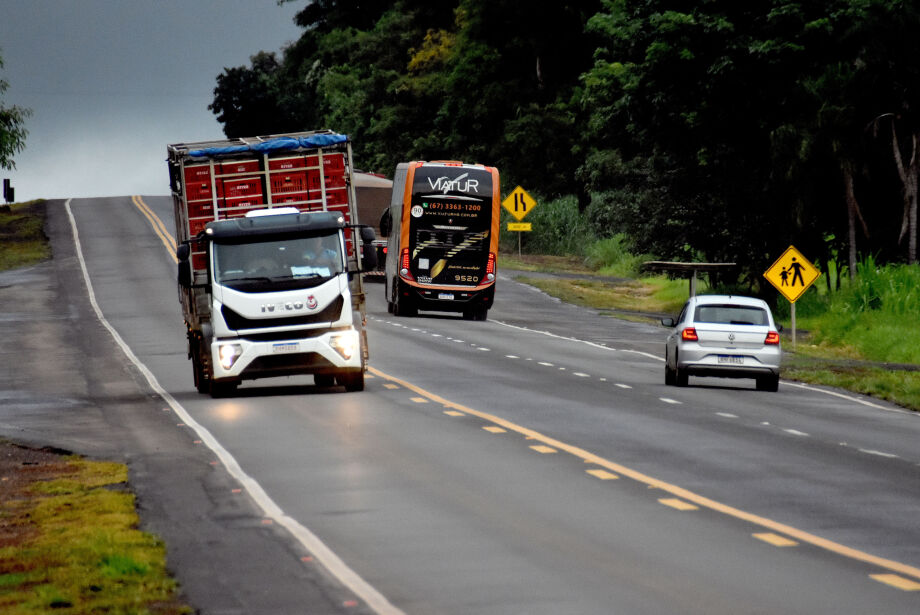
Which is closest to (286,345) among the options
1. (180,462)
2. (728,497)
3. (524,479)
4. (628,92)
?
(180,462)

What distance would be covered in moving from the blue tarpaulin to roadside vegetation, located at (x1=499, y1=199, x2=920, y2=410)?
10.2m

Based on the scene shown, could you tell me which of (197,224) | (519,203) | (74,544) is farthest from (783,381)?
(519,203)

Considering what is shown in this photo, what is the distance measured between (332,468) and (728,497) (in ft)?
12.9

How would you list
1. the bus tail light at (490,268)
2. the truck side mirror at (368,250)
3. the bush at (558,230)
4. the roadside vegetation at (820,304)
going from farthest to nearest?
the bush at (558,230)
the bus tail light at (490,268)
the roadside vegetation at (820,304)
the truck side mirror at (368,250)

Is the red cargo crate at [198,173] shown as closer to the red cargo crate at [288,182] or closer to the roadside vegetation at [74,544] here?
the red cargo crate at [288,182]

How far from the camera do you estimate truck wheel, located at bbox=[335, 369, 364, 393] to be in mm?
23781

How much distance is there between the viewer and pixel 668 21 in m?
47.9

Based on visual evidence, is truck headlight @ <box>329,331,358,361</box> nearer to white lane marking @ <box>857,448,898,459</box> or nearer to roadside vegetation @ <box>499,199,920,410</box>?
white lane marking @ <box>857,448,898,459</box>

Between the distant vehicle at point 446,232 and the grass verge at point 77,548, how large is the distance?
26779 mm

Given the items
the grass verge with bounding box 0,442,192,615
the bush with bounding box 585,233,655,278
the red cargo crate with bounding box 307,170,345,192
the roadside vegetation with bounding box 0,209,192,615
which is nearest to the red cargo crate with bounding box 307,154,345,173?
the red cargo crate with bounding box 307,170,345,192

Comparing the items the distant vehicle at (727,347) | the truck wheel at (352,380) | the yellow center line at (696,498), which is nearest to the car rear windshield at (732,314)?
the distant vehicle at (727,347)

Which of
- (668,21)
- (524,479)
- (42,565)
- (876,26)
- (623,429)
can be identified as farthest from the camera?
(668,21)

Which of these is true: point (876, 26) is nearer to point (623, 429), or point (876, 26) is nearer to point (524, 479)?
point (623, 429)

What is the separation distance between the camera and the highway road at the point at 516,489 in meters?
9.52
